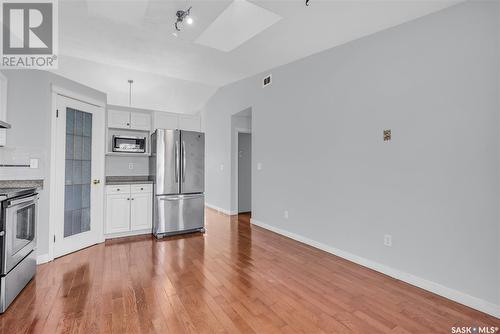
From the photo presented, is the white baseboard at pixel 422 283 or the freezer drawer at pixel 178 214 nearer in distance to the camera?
the white baseboard at pixel 422 283

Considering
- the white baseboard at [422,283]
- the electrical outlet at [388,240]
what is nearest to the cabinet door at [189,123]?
the white baseboard at [422,283]

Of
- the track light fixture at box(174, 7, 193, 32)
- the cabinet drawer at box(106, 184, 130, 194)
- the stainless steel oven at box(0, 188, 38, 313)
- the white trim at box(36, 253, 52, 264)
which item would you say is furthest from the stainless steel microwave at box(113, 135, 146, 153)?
the track light fixture at box(174, 7, 193, 32)

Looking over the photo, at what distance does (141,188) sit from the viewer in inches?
161

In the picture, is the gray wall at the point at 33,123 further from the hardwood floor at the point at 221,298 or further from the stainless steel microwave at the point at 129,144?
the stainless steel microwave at the point at 129,144

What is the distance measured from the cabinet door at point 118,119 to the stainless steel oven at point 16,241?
178 centimetres

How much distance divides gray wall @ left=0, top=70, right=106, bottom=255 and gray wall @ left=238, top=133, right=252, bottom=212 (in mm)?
3783

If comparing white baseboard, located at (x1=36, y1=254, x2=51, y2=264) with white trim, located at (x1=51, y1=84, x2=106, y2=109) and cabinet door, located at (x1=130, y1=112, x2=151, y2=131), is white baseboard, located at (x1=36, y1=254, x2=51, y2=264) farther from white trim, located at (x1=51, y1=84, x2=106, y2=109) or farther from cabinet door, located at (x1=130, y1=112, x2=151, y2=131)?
cabinet door, located at (x1=130, y1=112, x2=151, y2=131)

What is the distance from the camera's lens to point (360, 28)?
113 inches

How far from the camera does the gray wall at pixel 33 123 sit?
2826 millimetres

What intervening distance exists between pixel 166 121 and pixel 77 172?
1699 millimetres

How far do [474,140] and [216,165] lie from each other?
5.07 metres

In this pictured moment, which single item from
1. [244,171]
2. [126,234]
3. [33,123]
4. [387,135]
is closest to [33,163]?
[33,123]

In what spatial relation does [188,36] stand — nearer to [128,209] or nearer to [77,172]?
[77,172]

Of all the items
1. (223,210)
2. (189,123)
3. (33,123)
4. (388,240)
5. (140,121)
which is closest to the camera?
(388,240)
